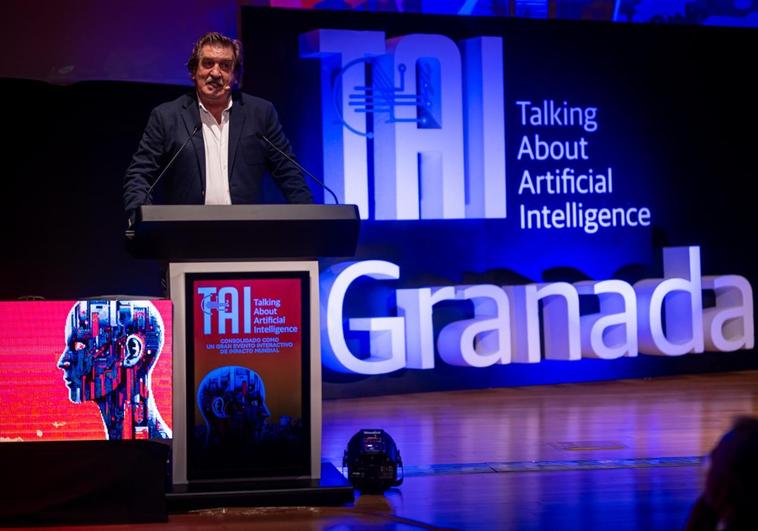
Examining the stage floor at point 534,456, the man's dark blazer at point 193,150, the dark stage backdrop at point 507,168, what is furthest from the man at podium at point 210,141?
the dark stage backdrop at point 507,168

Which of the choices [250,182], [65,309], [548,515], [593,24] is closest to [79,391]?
[65,309]

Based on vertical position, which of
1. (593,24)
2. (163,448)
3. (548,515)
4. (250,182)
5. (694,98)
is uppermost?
(593,24)

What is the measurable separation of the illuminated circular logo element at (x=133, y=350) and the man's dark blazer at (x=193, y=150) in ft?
1.72

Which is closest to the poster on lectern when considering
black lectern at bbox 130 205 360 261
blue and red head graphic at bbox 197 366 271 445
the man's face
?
blue and red head graphic at bbox 197 366 271 445

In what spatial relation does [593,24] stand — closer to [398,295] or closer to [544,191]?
[544,191]

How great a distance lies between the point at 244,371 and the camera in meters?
3.49

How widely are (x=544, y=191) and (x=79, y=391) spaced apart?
16.1 feet

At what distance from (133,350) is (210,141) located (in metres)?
0.78

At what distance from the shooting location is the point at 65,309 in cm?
328

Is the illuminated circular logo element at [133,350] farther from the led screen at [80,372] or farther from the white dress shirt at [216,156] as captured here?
the white dress shirt at [216,156]

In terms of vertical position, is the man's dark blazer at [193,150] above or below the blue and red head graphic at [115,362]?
above

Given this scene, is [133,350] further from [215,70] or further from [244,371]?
[215,70]

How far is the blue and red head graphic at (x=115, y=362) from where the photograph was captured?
328 cm

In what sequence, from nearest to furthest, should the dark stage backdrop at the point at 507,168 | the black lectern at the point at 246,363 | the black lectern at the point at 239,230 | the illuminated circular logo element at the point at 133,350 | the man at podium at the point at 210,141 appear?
the black lectern at the point at 239,230 → the illuminated circular logo element at the point at 133,350 → the black lectern at the point at 246,363 → the man at podium at the point at 210,141 → the dark stage backdrop at the point at 507,168
